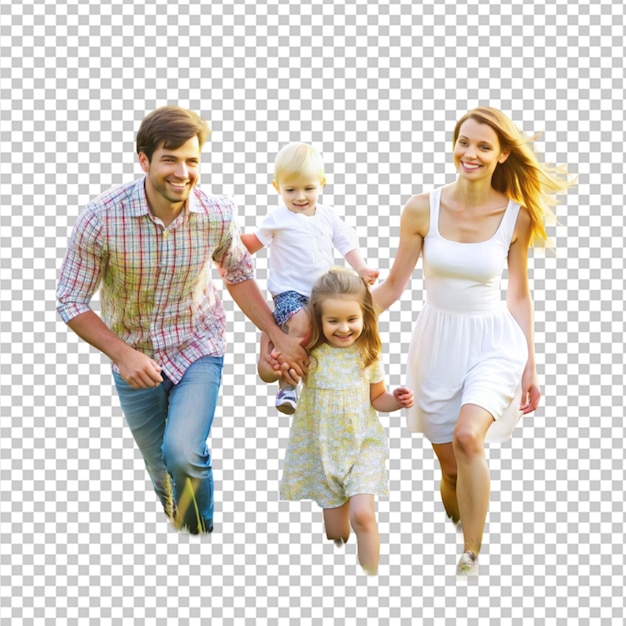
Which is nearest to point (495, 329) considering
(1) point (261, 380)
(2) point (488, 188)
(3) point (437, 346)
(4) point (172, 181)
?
(3) point (437, 346)

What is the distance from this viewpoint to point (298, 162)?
5871 mm

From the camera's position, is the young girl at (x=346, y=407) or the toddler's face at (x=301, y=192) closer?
the young girl at (x=346, y=407)

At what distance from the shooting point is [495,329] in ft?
19.5

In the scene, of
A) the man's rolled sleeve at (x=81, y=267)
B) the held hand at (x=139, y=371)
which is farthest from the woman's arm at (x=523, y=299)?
the man's rolled sleeve at (x=81, y=267)

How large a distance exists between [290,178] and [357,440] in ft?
4.88

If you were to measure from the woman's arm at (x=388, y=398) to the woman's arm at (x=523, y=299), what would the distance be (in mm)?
724

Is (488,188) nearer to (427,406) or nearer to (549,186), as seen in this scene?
(549,186)

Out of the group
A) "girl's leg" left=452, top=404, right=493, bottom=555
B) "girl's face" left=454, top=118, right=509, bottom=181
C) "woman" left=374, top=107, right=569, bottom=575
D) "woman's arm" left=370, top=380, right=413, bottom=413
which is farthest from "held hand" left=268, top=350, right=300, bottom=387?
"girl's face" left=454, top=118, right=509, bottom=181

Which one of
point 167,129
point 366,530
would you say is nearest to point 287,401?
point 366,530

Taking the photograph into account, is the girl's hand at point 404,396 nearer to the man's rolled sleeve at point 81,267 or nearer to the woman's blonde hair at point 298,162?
the woman's blonde hair at point 298,162

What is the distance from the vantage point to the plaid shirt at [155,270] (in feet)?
18.5

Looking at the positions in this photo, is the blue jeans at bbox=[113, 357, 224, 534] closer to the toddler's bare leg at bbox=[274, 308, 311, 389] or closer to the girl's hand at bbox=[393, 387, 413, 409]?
the toddler's bare leg at bbox=[274, 308, 311, 389]

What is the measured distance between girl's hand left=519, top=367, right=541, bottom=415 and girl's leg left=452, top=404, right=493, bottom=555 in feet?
1.25

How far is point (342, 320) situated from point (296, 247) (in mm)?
590
